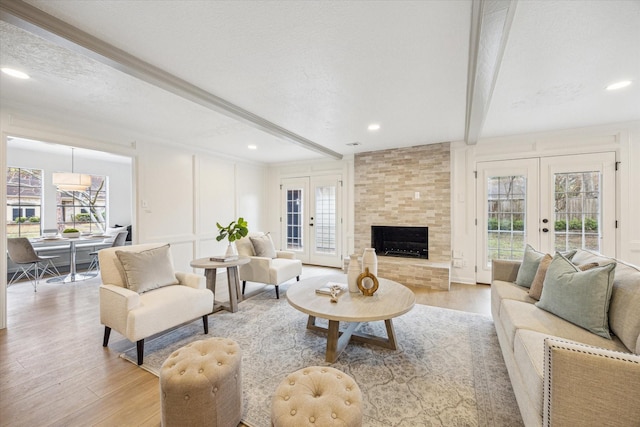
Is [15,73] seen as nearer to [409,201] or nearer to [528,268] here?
[528,268]

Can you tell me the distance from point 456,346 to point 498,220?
2809mm

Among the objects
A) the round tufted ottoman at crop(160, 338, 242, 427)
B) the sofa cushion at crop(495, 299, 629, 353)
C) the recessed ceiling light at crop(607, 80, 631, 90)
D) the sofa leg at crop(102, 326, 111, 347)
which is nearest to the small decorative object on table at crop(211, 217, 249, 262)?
the sofa leg at crop(102, 326, 111, 347)

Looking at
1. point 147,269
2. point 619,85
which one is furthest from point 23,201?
point 619,85

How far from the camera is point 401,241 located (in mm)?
5078

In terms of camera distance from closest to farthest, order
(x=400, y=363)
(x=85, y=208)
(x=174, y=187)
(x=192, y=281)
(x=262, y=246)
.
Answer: (x=400, y=363), (x=192, y=281), (x=262, y=246), (x=174, y=187), (x=85, y=208)

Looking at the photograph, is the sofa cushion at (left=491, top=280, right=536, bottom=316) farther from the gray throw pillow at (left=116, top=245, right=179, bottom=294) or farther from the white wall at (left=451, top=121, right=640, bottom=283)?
the gray throw pillow at (left=116, top=245, right=179, bottom=294)

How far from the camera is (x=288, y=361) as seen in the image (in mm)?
2131

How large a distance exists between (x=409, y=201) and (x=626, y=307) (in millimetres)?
3499

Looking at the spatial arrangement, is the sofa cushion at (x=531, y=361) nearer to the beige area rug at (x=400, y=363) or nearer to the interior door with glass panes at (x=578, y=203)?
the beige area rug at (x=400, y=363)

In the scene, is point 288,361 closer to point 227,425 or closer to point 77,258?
point 227,425

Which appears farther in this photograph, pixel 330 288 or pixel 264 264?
pixel 264 264

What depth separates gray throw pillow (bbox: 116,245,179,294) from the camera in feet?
7.65

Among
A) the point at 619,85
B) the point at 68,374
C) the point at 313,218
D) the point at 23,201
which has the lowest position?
the point at 68,374

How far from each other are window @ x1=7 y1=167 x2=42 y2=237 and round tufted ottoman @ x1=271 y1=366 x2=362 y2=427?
24.8ft
